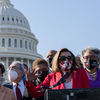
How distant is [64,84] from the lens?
4.45 m

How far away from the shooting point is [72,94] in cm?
310

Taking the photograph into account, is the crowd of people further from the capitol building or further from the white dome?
the white dome

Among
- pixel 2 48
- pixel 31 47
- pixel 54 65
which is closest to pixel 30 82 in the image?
pixel 54 65

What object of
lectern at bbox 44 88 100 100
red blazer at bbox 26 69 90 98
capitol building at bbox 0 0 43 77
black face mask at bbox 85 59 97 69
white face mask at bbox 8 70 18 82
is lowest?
lectern at bbox 44 88 100 100

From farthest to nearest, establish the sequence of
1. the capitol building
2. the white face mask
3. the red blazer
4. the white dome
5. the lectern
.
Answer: the white dome → the capitol building → the white face mask → the red blazer → the lectern

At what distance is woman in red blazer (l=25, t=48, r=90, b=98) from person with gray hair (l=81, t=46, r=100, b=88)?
1.77 feet

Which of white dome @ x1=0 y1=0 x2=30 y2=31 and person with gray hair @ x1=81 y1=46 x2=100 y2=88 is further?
white dome @ x1=0 y1=0 x2=30 y2=31

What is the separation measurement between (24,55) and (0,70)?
199 ft

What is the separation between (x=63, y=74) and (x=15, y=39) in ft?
209

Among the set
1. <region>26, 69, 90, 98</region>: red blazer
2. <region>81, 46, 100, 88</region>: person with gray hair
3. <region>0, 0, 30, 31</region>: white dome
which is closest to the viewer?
<region>26, 69, 90, 98</region>: red blazer

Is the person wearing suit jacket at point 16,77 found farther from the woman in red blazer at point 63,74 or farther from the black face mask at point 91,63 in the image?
the black face mask at point 91,63

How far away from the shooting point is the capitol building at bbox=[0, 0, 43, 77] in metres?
64.0

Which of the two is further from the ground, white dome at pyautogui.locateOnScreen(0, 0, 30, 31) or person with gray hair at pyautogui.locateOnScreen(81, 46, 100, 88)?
white dome at pyautogui.locateOnScreen(0, 0, 30, 31)

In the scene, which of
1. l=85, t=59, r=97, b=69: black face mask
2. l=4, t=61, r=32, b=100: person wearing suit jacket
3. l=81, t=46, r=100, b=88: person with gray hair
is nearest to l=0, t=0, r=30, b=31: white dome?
l=4, t=61, r=32, b=100: person wearing suit jacket
